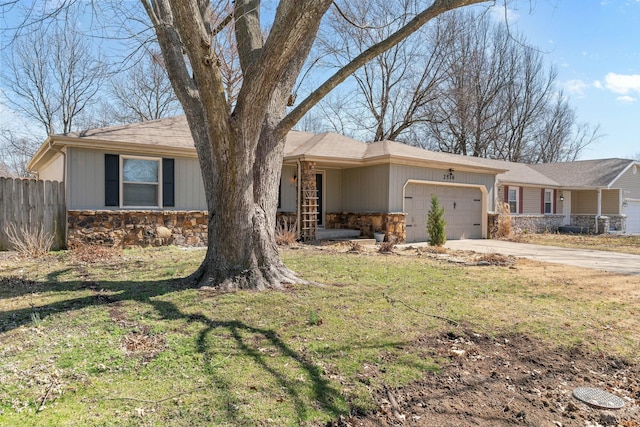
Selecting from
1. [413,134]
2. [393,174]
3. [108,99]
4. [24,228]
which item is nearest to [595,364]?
[393,174]

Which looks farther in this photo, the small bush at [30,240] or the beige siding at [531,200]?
the beige siding at [531,200]

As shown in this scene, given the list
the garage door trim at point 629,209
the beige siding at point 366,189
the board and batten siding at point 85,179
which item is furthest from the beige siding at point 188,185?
the garage door trim at point 629,209

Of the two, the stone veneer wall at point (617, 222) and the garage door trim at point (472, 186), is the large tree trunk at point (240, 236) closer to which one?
the garage door trim at point (472, 186)

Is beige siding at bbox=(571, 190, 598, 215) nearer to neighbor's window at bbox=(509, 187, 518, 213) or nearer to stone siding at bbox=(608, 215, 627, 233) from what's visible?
stone siding at bbox=(608, 215, 627, 233)

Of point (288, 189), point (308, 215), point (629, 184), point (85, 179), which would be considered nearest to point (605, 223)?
point (629, 184)

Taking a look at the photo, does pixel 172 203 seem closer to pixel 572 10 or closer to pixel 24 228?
pixel 24 228

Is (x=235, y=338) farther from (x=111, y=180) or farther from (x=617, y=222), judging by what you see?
(x=617, y=222)

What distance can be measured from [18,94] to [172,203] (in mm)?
18382

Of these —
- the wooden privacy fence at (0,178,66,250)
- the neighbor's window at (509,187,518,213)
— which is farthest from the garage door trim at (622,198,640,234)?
the wooden privacy fence at (0,178,66,250)

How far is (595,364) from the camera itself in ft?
11.7

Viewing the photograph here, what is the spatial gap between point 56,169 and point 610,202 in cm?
2540

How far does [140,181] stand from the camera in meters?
10.3

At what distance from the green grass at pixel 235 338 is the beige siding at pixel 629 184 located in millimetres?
19066

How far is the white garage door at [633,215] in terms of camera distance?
21.5 m
